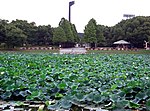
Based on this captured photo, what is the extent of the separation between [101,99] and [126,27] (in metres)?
38.7

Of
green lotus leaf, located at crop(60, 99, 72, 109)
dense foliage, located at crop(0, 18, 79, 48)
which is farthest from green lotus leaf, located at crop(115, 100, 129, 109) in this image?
dense foliage, located at crop(0, 18, 79, 48)

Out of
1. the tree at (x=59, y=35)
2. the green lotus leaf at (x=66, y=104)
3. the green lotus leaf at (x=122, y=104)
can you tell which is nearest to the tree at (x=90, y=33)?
the tree at (x=59, y=35)

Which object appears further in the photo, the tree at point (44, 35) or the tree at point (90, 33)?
the tree at point (44, 35)

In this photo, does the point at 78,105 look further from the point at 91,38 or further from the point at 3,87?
the point at 91,38

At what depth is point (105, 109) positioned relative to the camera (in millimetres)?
2521

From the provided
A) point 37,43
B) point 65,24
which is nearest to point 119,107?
point 65,24

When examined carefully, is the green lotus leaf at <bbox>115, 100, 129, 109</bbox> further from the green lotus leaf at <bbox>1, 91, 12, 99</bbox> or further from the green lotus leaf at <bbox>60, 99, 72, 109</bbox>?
the green lotus leaf at <bbox>1, 91, 12, 99</bbox>

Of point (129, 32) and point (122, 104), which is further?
point (129, 32)

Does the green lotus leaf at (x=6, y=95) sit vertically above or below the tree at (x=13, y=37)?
below

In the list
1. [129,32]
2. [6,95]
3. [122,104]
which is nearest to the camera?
[122,104]

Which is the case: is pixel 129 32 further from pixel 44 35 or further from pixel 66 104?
pixel 66 104

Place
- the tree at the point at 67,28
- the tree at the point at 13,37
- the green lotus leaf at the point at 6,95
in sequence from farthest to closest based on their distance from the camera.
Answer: the tree at the point at 67,28
the tree at the point at 13,37
the green lotus leaf at the point at 6,95

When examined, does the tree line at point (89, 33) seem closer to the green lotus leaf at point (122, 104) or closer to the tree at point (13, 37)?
the tree at point (13, 37)

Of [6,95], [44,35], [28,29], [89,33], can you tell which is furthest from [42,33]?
[6,95]
